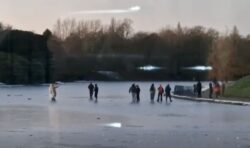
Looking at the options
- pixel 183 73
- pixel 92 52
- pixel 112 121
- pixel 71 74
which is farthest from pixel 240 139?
pixel 71 74

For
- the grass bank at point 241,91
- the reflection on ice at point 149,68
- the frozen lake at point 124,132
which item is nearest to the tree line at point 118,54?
the reflection on ice at point 149,68

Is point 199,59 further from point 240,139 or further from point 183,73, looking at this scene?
point 240,139

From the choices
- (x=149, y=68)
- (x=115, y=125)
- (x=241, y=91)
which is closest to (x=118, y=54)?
(x=149, y=68)

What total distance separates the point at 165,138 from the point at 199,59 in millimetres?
64559

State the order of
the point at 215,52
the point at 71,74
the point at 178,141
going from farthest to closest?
the point at 71,74 < the point at 215,52 < the point at 178,141

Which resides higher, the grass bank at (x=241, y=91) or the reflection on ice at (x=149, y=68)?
the reflection on ice at (x=149, y=68)

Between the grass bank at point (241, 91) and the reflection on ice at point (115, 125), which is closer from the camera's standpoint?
the reflection on ice at point (115, 125)

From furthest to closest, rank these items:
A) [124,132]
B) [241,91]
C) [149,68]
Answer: [149,68] < [241,91] < [124,132]

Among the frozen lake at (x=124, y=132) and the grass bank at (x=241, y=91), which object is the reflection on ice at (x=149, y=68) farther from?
the frozen lake at (x=124, y=132)

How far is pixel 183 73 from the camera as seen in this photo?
251 ft

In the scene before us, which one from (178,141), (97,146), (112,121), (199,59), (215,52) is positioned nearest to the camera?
(97,146)

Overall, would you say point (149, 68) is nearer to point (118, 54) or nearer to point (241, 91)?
point (118, 54)

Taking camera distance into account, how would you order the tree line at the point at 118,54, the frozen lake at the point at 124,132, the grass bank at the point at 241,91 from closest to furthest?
1. the frozen lake at the point at 124,132
2. the grass bank at the point at 241,91
3. the tree line at the point at 118,54

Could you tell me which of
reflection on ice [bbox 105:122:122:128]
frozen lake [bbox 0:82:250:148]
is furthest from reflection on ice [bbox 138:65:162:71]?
reflection on ice [bbox 105:122:122:128]
